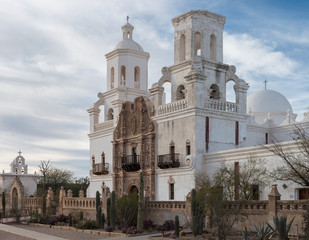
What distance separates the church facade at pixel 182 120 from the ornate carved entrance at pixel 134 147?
0.26 ft

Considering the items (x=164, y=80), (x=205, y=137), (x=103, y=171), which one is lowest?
(x=103, y=171)

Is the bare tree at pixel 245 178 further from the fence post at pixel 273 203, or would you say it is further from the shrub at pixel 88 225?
the shrub at pixel 88 225

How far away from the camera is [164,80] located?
38.4m

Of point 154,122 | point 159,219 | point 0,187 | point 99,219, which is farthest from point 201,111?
point 0,187

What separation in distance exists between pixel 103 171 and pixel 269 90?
17.4 metres

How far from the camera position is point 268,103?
44281mm

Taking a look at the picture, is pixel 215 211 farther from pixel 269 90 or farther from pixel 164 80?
pixel 269 90

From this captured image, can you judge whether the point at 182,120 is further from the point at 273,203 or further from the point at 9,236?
the point at 9,236

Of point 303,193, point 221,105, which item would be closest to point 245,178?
point 303,193

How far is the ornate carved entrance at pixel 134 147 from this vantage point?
1474 inches

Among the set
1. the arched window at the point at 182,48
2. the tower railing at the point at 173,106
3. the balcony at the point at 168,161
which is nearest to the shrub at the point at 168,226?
the balcony at the point at 168,161

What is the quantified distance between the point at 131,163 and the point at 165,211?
895 centimetres

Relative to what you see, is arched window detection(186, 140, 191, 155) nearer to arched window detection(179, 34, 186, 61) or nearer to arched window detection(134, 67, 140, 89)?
arched window detection(179, 34, 186, 61)

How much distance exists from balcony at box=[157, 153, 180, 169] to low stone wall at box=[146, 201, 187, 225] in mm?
3701
